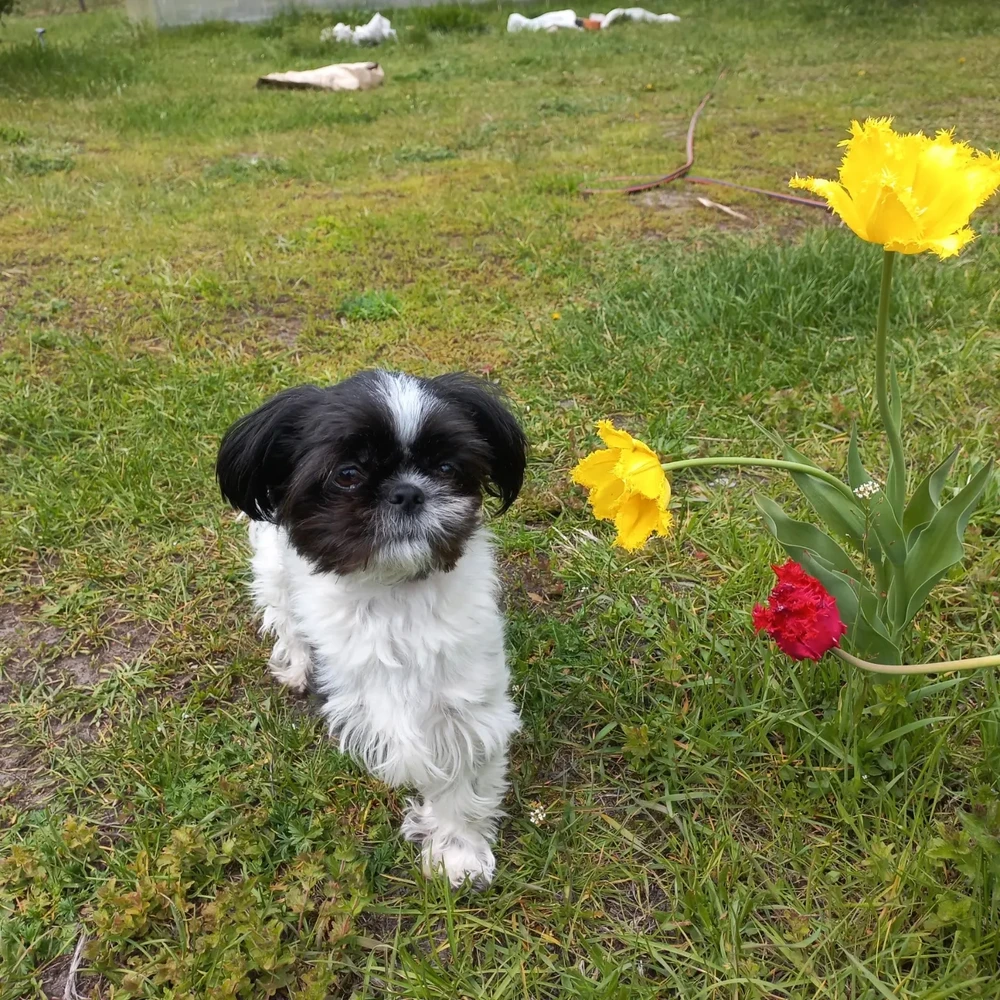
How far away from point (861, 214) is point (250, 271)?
4.36 metres

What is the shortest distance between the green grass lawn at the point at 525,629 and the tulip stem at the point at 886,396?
47 centimetres

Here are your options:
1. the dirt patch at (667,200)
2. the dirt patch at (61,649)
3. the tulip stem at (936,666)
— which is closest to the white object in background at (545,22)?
the dirt patch at (667,200)

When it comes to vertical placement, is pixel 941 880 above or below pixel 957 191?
below

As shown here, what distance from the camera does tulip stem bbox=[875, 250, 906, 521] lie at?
1.40 meters

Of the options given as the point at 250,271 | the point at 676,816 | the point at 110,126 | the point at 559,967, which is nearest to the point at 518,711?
the point at 676,816

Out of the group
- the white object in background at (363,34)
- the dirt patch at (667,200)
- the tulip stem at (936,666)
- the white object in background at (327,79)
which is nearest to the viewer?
the tulip stem at (936,666)

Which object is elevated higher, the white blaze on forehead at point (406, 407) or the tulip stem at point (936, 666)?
the white blaze on forehead at point (406, 407)

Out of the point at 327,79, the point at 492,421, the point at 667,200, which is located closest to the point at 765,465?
the point at 492,421

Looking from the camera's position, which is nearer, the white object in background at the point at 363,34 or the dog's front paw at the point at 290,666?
the dog's front paw at the point at 290,666

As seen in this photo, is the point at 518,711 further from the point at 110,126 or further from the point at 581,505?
the point at 110,126

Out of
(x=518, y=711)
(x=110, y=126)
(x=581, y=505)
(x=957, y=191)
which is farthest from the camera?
(x=110, y=126)

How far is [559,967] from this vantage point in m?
1.72

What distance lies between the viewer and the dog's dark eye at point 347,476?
5.65 ft

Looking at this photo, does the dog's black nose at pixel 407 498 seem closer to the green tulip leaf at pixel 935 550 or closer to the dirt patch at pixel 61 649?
the green tulip leaf at pixel 935 550
